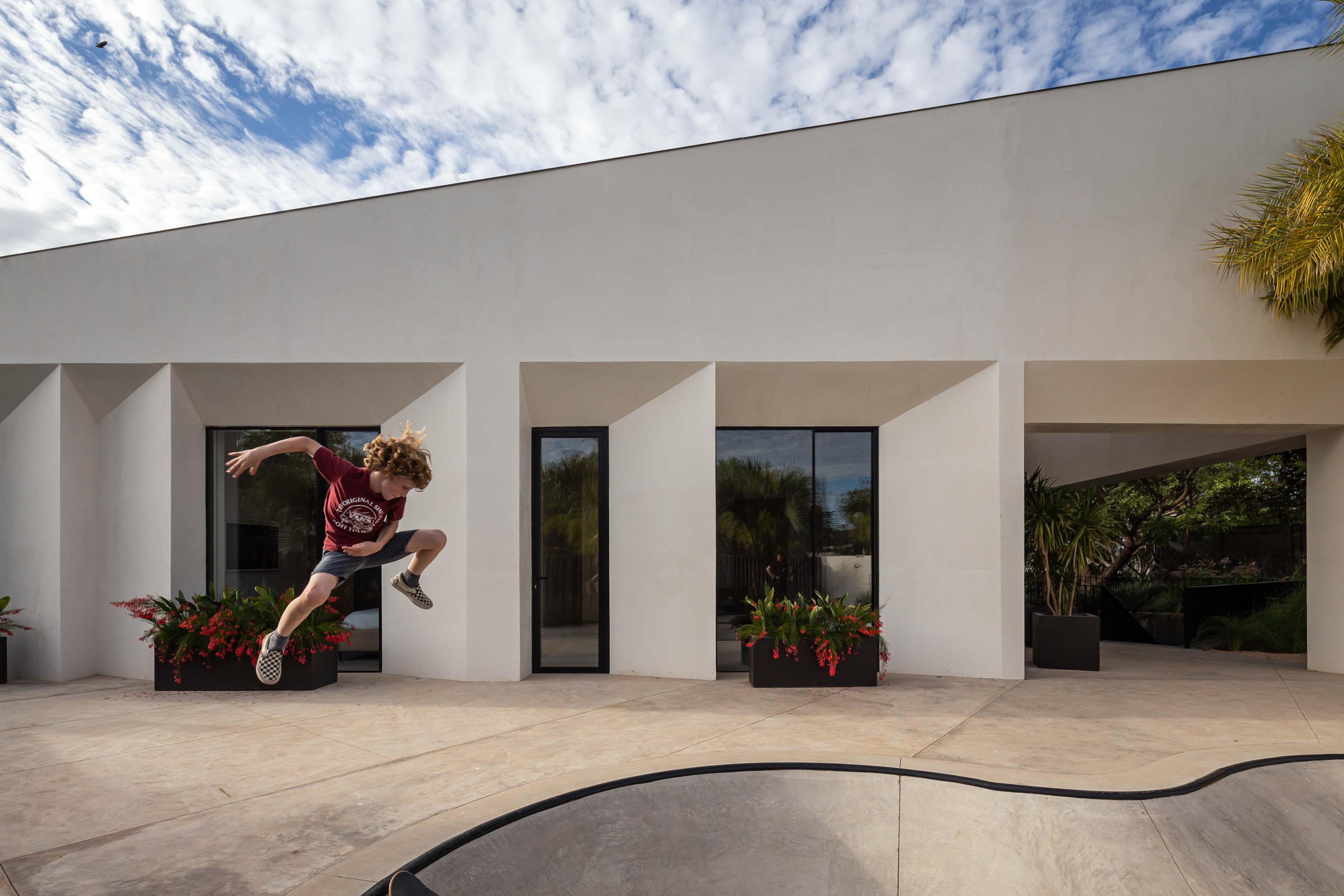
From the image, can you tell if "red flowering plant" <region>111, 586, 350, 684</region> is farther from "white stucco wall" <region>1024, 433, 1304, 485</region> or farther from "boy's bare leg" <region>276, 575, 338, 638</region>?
"white stucco wall" <region>1024, 433, 1304, 485</region>

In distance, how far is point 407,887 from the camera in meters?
1.88

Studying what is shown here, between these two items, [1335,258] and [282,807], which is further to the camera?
[1335,258]

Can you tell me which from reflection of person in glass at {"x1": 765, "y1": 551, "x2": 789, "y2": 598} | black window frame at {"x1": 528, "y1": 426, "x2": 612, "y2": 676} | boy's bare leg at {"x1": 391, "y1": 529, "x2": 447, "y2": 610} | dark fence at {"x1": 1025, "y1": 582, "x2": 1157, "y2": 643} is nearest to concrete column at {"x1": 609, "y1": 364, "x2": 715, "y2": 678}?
black window frame at {"x1": 528, "y1": 426, "x2": 612, "y2": 676}

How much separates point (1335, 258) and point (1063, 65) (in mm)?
3920

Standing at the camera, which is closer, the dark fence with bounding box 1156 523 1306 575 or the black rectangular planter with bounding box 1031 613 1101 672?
the black rectangular planter with bounding box 1031 613 1101 672

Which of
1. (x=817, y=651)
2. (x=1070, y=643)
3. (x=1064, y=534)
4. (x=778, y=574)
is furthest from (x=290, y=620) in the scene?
(x=1070, y=643)

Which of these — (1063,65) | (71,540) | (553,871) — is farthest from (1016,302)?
(71,540)

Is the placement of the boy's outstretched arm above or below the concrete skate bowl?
above

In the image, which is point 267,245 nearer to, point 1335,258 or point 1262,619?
point 1335,258

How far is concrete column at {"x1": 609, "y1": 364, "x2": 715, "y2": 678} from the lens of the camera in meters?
8.21

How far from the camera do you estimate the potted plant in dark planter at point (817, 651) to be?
7.81 meters

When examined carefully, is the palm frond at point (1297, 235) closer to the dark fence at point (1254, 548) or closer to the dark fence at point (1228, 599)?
the dark fence at point (1228, 599)

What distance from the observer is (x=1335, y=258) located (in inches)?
270

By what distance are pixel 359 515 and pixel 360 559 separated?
0.27 metres
